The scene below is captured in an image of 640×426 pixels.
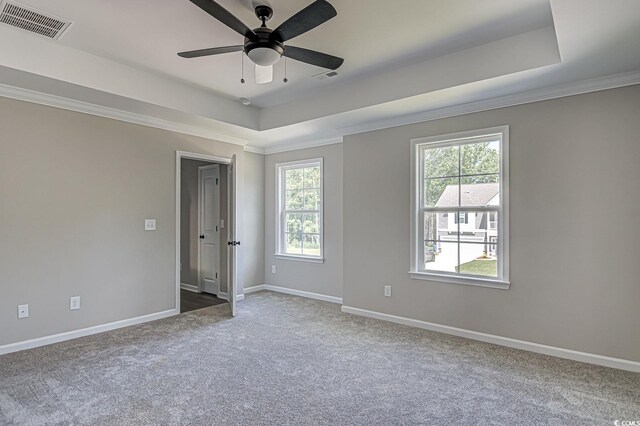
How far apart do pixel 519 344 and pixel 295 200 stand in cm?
365

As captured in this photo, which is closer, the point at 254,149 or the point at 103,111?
the point at 103,111

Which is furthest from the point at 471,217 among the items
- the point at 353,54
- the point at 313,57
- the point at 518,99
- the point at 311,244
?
the point at 311,244

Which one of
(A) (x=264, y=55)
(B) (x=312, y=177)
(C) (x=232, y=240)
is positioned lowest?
(C) (x=232, y=240)

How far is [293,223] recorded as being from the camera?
18.8ft

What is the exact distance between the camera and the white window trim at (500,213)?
11.4 feet

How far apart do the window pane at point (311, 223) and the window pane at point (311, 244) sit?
0.26 feet

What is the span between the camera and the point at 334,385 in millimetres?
2625

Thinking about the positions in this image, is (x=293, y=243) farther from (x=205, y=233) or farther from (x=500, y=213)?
(x=500, y=213)

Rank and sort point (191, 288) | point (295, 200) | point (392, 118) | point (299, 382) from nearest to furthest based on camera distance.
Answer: point (299, 382) < point (392, 118) < point (295, 200) < point (191, 288)

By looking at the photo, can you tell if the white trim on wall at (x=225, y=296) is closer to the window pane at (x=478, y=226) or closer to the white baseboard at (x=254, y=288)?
the white baseboard at (x=254, y=288)

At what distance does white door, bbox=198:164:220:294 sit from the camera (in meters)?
5.61

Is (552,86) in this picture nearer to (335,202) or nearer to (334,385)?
(335,202)

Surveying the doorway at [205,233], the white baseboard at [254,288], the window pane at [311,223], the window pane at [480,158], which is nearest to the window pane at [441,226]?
the window pane at [480,158]

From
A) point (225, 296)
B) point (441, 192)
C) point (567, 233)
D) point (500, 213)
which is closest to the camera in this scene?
point (567, 233)
